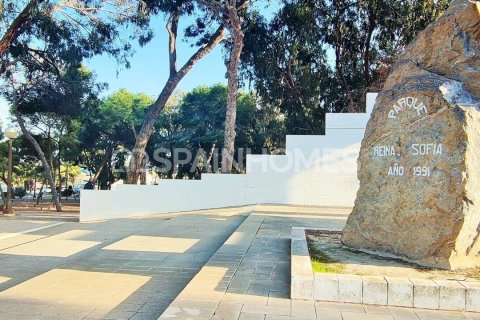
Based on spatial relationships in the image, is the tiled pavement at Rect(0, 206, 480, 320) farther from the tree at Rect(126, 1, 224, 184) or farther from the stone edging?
the tree at Rect(126, 1, 224, 184)

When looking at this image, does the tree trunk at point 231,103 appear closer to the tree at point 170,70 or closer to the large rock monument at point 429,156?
the tree at point 170,70

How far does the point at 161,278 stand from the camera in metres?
4.89

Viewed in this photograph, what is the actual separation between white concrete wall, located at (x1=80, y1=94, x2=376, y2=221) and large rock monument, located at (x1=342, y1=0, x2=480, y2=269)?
716cm

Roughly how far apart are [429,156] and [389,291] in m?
1.63

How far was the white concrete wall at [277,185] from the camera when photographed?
1270cm

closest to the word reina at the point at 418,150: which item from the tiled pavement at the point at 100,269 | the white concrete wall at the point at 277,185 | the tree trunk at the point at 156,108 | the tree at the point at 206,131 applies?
the tiled pavement at the point at 100,269

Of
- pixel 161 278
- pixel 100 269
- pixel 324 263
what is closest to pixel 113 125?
pixel 100 269

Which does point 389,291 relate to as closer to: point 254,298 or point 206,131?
point 254,298

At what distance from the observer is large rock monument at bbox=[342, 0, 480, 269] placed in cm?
435

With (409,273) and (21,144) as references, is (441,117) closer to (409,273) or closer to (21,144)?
(409,273)

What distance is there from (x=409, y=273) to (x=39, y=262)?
15.9 ft

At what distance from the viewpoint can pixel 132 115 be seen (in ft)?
89.8

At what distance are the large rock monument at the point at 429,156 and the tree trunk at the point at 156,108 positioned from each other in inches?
433

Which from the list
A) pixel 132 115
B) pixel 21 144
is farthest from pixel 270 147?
pixel 21 144
